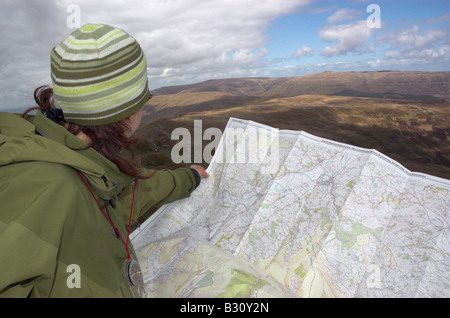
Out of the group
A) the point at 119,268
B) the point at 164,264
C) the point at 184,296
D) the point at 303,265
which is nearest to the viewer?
the point at 119,268

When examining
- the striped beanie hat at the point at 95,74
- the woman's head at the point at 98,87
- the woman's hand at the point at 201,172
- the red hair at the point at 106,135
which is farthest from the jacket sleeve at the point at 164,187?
the striped beanie hat at the point at 95,74

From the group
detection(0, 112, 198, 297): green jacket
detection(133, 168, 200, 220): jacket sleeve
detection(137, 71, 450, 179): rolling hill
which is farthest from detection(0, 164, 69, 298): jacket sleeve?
detection(137, 71, 450, 179): rolling hill

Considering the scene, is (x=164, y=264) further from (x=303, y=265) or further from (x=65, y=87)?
(x=65, y=87)

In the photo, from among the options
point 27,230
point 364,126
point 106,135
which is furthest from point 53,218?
point 364,126

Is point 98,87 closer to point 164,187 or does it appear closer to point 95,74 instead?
point 95,74

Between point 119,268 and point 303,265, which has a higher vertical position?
point 119,268

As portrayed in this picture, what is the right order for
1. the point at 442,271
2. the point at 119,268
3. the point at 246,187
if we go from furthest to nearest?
1. the point at 246,187
2. the point at 442,271
3. the point at 119,268

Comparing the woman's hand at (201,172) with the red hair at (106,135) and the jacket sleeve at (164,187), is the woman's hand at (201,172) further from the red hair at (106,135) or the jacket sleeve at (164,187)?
the red hair at (106,135)
